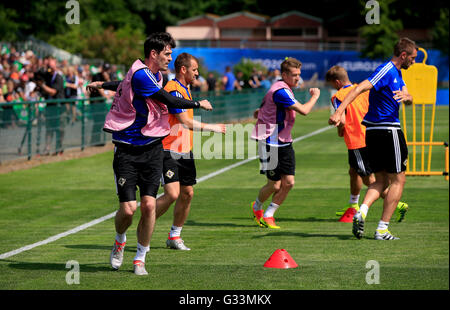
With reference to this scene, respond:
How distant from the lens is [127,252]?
29.7 ft

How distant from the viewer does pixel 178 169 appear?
925 cm

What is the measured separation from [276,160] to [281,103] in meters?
0.83

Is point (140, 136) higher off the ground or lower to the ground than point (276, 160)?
higher

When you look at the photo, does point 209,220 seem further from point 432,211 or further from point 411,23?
point 411,23

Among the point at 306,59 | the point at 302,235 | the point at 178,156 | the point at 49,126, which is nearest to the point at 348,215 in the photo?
the point at 302,235

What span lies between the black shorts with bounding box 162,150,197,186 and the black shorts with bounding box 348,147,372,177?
300 cm

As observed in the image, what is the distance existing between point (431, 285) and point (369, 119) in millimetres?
3008

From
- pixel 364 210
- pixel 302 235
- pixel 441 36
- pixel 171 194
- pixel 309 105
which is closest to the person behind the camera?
pixel 171 194

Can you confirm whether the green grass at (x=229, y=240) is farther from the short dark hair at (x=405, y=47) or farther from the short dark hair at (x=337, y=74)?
the short dark hair at (x=405, y=47)

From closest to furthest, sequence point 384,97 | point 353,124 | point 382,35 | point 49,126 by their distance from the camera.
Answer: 1. point 384,97
2. point 353,124
3. point 49,126
4. point 382,35

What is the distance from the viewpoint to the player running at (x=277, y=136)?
34.7ft

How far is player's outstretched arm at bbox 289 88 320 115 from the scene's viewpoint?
955 centimetres

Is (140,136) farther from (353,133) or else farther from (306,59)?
(306,59)
